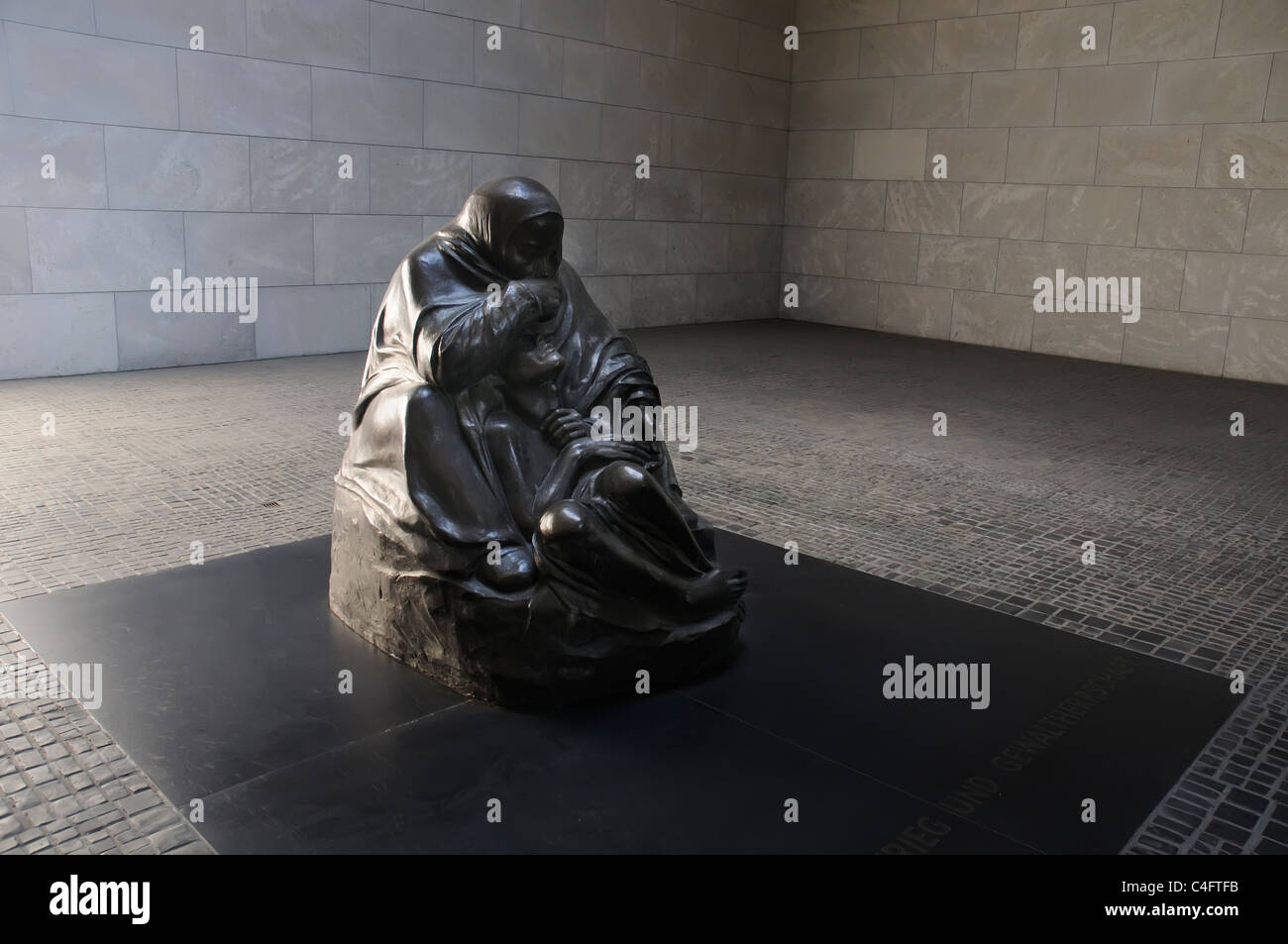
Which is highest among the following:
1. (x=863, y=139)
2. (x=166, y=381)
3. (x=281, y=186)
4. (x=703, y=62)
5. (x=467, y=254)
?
(x=703, y=62)

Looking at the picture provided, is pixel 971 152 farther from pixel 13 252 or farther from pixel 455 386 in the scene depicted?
pixel 455 386

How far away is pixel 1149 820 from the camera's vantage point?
2928 millimetres

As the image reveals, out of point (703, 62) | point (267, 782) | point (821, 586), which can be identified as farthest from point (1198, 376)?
point (267, 782)

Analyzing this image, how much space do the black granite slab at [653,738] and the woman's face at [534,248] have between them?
1.48 metres

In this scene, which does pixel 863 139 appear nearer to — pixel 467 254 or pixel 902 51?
pixel 902 51

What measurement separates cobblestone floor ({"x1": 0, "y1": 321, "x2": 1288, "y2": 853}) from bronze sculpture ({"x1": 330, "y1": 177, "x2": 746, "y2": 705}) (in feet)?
3.34

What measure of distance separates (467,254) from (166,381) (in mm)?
5402

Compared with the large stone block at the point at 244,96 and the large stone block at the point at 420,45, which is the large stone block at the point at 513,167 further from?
the large stone block at the point at 244,96

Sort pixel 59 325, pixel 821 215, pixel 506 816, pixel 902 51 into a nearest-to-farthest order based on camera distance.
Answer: pixel 506 816 → pixel 59 325 → pixel 902 51 → pixel 821 215

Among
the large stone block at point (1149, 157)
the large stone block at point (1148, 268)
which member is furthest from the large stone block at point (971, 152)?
the large stone block at point (1148, 268)

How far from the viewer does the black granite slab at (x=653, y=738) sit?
2.82 metres

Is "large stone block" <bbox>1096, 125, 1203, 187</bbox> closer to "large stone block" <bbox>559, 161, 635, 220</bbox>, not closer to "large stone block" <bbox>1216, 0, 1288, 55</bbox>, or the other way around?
"large stone block" <bbox>1216, 0, 1288, 55</bbox>

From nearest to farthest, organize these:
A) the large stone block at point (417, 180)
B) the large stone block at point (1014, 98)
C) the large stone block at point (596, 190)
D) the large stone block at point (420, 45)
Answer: the large stone block at point (420, 45)
the large stone block at point (417, 180)
the large stone block at point (1014, 98)
the large stone block at point (596, 190)

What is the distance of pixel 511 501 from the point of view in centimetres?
370
